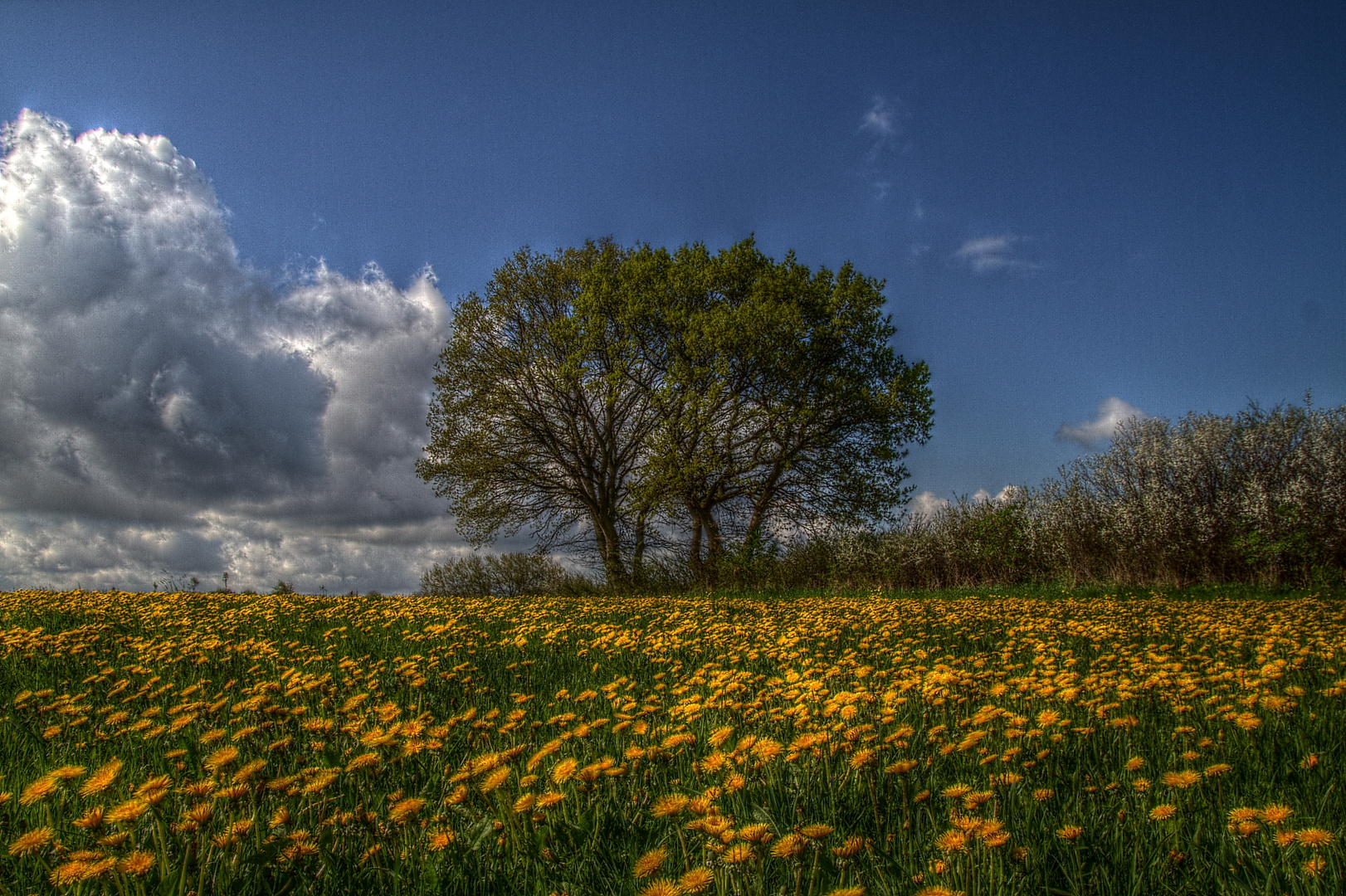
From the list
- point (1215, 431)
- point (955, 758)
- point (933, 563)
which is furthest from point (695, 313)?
point (955, 758)

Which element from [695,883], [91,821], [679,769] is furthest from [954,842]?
[91,821]

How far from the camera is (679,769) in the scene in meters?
2.54

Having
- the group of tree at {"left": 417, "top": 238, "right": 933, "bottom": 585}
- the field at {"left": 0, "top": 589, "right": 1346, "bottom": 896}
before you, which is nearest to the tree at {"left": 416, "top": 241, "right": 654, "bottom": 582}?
the group of tree at {"left": 417, "top": 238, "right": 933, "bottom": 585}

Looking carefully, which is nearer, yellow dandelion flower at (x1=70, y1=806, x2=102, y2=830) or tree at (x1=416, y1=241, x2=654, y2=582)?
yellow dandelion flower at (x1=70, y1=806, x2=102, y2=830)

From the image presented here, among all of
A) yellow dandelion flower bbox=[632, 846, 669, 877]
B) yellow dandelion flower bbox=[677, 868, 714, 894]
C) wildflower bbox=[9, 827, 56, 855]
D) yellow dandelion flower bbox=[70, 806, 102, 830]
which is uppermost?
yellow dandelion flower bbox=[70, 806, 102, 830]

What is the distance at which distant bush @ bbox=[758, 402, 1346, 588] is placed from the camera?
35.7 feet

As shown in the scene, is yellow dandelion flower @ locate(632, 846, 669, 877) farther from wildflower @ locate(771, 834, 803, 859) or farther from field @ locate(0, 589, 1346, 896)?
wildflower @ locate(771, 834, 803, 859)

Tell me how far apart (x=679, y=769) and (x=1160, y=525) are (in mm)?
12505

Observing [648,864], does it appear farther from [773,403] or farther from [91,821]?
[773,403]

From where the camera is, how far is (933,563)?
49.0ft

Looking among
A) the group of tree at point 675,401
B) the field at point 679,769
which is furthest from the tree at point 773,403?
the field at point 679,769

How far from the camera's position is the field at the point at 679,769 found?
165 centimetres

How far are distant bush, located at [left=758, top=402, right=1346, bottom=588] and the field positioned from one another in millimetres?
7367

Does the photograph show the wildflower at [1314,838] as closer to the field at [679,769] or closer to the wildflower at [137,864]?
the field at [679,769]
